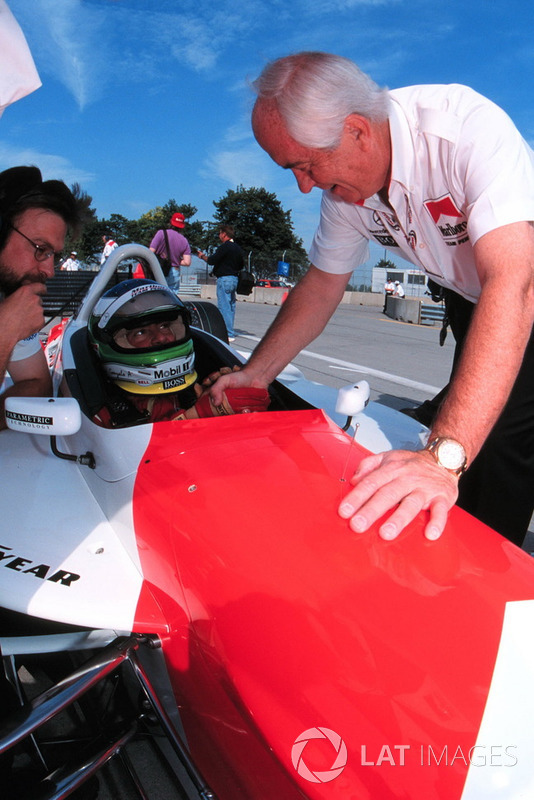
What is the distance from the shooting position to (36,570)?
1.49 meters

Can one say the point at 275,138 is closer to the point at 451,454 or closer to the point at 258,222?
the point at 451,454

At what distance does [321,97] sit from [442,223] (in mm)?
517

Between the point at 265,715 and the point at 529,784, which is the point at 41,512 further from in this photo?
the point at 529,784

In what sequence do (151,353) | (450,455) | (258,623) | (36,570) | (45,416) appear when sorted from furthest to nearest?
(151,353)
(45,416)
(36,570)
(450,455)
(258,623)

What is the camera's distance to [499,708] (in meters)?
0.91

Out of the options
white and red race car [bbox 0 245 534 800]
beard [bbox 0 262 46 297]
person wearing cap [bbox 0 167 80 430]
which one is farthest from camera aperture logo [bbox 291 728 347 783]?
beard [bbox 0 262 46 297]

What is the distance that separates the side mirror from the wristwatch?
1.00 m

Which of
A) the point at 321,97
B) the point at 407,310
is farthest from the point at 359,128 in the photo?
the point at 407,310

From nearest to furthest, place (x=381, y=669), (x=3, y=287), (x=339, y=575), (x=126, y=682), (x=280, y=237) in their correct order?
(x=381, y=669)
(x=339, y=575)
(x=126, y=682)
(x=3, y=287)
(x=280, y=237)


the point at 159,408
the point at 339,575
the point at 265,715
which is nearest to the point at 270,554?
the point at 339,575

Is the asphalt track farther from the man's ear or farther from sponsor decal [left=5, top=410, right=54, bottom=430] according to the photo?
sponsor decal [left=5, top=410, right=54, bottom=430]

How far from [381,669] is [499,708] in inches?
7.2

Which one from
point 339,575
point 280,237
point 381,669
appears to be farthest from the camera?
point 280,237

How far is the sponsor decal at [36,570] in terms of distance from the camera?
57.4 inches
